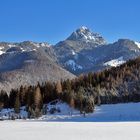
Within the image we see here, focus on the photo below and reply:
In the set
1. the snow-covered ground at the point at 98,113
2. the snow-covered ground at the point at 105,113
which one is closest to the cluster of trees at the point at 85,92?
the snow-covered ground at the point at 98,113

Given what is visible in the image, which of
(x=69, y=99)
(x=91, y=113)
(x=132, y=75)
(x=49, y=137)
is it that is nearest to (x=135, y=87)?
(x=132, y=75)

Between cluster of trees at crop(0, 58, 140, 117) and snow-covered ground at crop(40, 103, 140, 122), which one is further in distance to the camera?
cluster of trees at crop(0, 58, 140, 117)

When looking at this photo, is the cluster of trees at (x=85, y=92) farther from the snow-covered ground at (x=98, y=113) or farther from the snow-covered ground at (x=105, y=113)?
the snow-covered ground at (x=105, y=113)

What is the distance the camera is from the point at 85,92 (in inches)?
6427

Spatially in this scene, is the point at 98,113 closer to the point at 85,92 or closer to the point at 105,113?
the point at 105,113

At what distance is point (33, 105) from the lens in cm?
14275

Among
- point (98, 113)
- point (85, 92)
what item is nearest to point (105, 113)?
point (98, 113)

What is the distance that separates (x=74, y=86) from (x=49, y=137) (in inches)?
5170

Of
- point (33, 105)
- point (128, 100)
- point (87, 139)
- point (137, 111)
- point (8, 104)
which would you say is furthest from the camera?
point (8, 104)

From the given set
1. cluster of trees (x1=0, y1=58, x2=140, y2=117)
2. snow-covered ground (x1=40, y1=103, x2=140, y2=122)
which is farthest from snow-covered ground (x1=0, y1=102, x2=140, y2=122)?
cluster of trees (x1=0, y1=58, x2=140, y2=117)

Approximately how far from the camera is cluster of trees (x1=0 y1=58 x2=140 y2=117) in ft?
466

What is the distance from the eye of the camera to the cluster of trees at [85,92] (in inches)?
5595

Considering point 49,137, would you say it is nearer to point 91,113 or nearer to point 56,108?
point 91,113

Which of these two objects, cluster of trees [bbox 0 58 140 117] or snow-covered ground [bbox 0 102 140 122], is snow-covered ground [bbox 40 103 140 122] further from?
cluster of trees [bbox 0 58 140 117]
